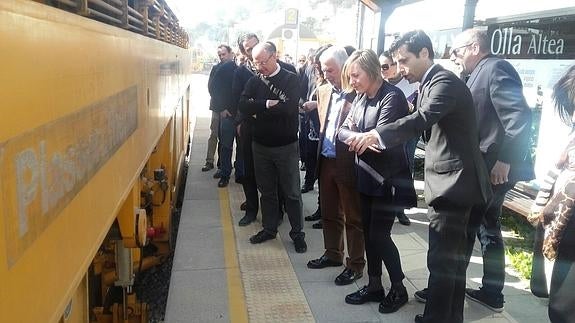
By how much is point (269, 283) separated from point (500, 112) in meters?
2.09

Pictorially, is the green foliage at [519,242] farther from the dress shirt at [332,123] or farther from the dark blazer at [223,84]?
the dark blazer at [223,84]

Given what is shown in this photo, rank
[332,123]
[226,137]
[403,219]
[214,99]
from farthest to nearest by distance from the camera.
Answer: [214,99] → [226,137] → [403,219] → [332,123]

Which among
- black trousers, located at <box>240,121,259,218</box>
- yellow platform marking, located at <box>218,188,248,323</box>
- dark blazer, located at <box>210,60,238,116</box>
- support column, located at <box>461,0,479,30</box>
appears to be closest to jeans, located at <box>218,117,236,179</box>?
dark blazer, located at <box>210,60,238,116</box>

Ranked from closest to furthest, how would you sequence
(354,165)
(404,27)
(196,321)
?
(196,321)
(354,165)
(404,27)

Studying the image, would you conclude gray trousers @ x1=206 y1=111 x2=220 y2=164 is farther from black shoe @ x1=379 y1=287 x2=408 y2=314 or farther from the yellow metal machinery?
the yellow metal machinery

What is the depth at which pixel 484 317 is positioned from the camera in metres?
3.51

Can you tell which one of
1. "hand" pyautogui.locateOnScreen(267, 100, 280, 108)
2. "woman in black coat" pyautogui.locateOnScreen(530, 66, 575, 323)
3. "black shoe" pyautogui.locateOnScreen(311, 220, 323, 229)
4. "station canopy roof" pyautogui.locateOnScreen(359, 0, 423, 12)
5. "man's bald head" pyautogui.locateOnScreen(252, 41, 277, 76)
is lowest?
"black shoe" pyautogui.locateOnScreen(311, 220, 323, 229)

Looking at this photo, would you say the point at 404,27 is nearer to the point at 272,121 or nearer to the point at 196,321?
the point at 272,121

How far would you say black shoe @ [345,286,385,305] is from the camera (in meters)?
3.68

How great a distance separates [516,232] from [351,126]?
117 inches

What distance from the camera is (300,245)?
4730mm

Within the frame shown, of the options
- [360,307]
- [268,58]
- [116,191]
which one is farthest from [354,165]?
[116,191]

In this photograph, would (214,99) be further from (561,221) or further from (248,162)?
(561,221)

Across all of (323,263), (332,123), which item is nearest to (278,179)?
(323,263)
